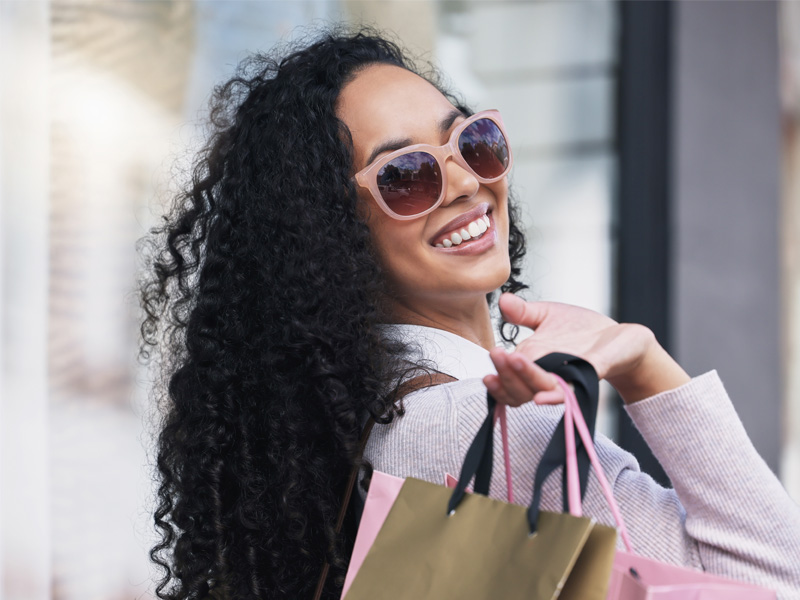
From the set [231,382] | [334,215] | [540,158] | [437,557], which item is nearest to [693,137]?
[540,158]

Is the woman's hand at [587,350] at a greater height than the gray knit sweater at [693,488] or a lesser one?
greater

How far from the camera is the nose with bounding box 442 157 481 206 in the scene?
1.39 m

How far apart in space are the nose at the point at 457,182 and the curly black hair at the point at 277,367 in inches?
6.5

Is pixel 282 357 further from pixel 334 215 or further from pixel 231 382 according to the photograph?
pixel 334 215

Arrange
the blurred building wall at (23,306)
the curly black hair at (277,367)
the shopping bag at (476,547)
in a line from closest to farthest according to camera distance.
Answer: the shopping bag at (476,547), the curly black hair at (277,367), the blurred building wall at (23,306)

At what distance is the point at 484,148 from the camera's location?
142 centimetres

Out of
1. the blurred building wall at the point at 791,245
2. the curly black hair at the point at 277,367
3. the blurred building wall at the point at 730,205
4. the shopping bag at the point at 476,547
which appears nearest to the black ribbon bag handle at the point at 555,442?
the shopping bag at the point at 476,547

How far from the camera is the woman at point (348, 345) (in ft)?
3.15

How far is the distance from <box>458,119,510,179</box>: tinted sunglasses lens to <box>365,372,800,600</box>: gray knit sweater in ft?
1.71

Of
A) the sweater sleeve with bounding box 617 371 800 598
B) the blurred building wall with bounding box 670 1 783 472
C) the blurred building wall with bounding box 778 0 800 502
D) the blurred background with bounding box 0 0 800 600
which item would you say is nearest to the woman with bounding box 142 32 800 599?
the sweater sleeve with bounding box 617 371 800 598

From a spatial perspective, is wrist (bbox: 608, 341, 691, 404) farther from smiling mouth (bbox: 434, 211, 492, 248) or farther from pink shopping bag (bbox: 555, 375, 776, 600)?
smiling mouth (bbox: 434, 211, 492, 248)

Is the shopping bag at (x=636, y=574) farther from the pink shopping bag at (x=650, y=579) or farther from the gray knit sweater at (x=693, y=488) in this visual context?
the gray knit sweater at (x=693, y=488)

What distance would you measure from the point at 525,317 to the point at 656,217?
249 cm

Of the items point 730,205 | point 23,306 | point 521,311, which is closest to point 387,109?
point 521,311
